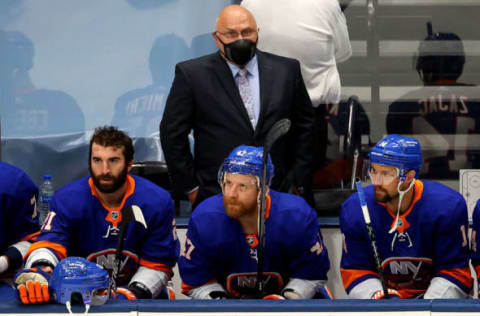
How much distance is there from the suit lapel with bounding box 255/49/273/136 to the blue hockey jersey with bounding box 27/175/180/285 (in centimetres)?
61

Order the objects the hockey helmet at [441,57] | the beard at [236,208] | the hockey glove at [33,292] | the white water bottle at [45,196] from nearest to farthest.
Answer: the hockey glove at [33,292] < the beard at [236,208] < the white water bottle at [45,196] < the hockey helmet at [441,57]

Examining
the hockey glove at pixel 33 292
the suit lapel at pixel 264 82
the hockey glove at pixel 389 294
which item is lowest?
the hockey glove at pixel 389 294

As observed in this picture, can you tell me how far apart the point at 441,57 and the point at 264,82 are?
169cm

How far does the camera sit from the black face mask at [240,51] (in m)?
4.37

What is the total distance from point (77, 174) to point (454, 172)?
2.06m

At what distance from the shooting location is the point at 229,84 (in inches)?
175

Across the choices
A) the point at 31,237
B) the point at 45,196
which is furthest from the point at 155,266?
the point at 45,196

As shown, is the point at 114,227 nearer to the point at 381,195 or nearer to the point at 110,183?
the point at 110,183

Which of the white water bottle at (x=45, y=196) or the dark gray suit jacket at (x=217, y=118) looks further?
the white water bottle at (x=45, y=196)

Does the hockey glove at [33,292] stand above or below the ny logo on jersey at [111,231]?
above

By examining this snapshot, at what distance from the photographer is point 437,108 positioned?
5684mm

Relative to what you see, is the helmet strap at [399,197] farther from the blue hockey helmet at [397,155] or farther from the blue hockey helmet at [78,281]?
the blue hockey helmet at [78,281]

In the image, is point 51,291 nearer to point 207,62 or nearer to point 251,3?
point 207,62

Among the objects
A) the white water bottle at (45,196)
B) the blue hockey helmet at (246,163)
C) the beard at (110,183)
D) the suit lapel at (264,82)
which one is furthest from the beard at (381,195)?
the white water bottle at (45,196)
